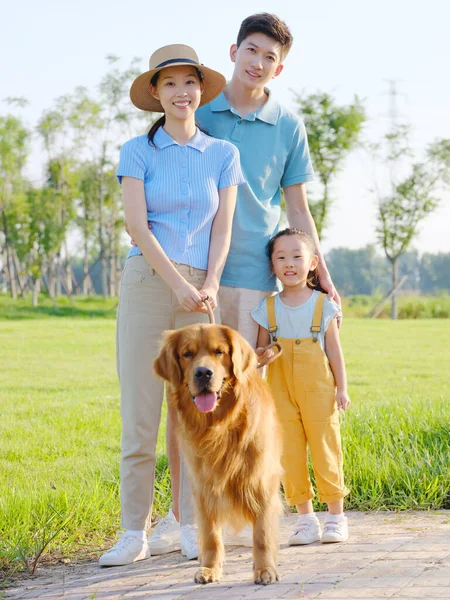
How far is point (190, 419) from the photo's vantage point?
3.53 metres

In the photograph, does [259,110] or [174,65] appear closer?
[174,65]

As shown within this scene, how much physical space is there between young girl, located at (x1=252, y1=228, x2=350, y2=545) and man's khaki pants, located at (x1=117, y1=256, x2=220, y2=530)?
492 mm

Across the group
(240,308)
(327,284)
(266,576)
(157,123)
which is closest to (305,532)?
(266,576)

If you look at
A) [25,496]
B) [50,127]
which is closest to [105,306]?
[50,127]

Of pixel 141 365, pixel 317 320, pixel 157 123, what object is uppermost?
pixel 157 123

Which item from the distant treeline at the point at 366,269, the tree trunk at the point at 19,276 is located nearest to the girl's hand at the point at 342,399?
the tree trunk at the point at 19,276

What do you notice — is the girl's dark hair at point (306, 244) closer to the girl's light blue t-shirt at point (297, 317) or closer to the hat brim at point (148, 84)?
the girl's light blue t-shirt at point (297, 317)

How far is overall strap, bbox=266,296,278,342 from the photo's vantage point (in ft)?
13.7

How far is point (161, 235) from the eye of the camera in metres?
3.92

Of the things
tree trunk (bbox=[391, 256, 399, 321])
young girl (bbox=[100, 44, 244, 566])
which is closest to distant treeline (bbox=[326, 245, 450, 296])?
tree trunk (bbox=[391, 256, 399, 321])

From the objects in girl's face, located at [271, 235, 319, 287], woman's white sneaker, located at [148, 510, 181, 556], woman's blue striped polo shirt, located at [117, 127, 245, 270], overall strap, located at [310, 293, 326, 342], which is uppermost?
woman's blue striped polo shirt, located at [117, 127, 245, 270]

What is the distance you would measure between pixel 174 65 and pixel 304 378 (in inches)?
69.3

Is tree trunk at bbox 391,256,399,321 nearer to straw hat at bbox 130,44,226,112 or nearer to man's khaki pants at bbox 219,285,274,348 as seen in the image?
man's khaki pants at bbox 219,285,274,348

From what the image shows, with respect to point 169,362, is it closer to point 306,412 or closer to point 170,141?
point 306,412
